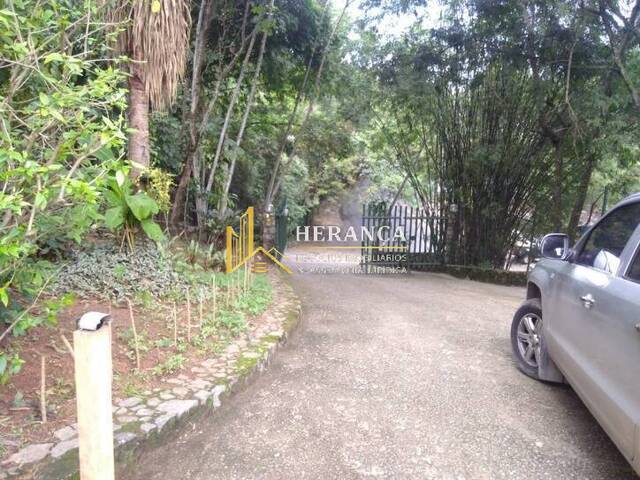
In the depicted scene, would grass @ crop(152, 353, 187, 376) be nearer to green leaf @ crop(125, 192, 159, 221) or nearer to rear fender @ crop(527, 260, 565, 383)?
green leaf @ crop(125, 192, 159, 221)

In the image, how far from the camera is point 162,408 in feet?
8.50

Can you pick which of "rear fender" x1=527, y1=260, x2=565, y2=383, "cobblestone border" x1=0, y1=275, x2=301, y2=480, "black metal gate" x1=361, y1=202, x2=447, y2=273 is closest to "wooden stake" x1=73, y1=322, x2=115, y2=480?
"cobblestone border" x1=0, y1=275, x2=301, y2=480

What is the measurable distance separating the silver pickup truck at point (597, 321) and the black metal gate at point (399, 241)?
247 inches

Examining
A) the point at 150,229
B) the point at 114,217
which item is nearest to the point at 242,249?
the point at 150,229

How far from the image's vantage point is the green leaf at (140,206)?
430cm

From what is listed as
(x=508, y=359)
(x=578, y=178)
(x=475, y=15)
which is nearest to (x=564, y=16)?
(x=475, y=15)

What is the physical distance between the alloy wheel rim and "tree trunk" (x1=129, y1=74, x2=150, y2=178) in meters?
3.92

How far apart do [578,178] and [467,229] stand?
222 cm

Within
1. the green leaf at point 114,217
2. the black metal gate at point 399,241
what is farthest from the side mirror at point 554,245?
the black metal gate at point 399,241

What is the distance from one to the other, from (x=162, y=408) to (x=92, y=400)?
1166 millimetres

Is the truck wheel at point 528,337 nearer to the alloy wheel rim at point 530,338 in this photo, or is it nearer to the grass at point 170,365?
the alloy wheel rim at point 530,338

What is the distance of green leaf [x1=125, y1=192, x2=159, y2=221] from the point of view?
430 centimetres

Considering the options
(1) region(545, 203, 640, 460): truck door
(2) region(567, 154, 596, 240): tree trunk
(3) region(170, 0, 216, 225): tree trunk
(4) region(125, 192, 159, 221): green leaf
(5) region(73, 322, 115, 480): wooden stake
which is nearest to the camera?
(5) region(73, 322, 115, 480): wooden stake

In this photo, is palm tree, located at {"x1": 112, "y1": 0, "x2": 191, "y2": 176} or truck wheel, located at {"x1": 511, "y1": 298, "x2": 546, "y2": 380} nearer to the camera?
truck wheel, located at {"x1": 511, "y1": 298, "x2": 546, "y2": 380}
